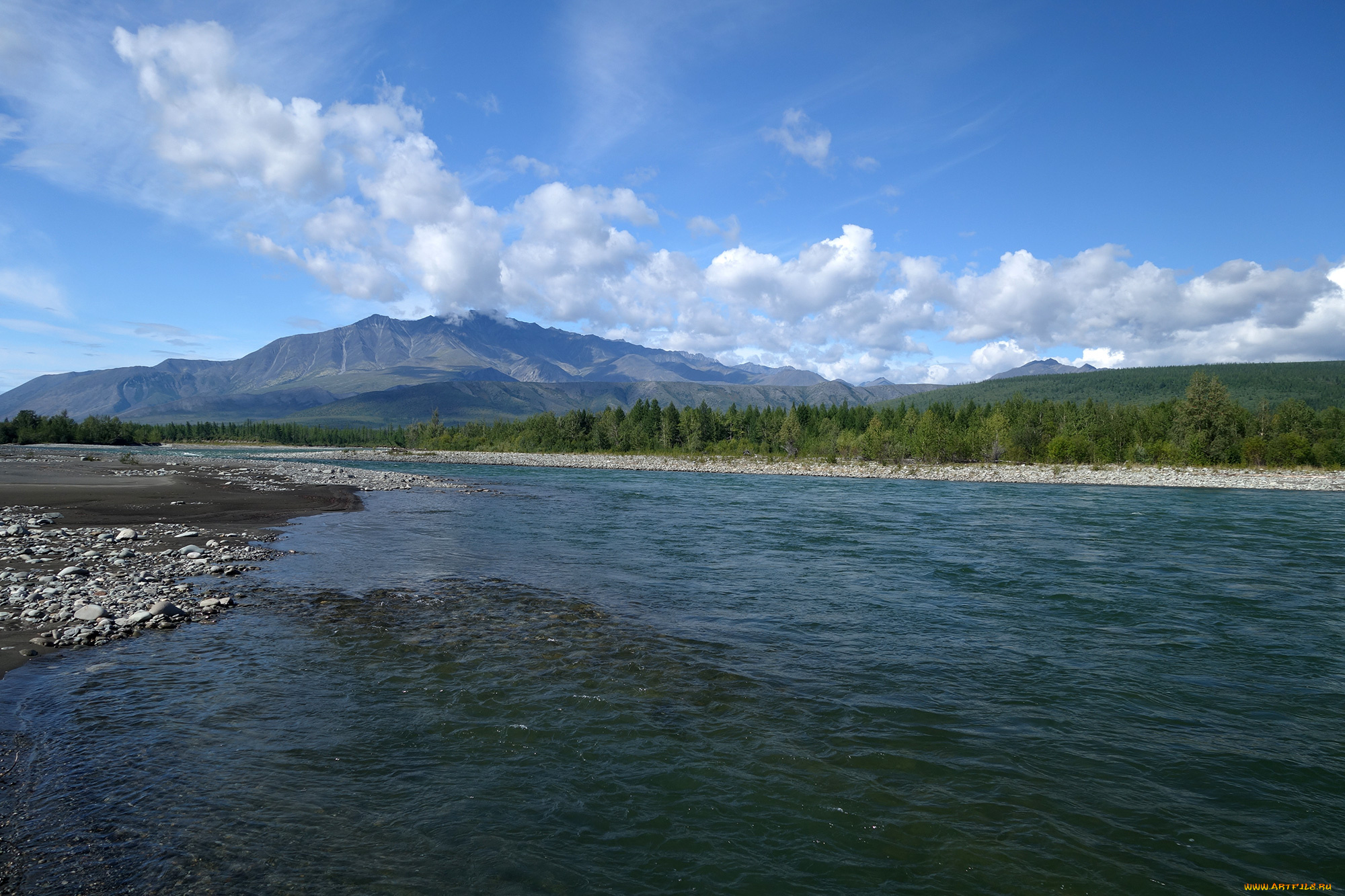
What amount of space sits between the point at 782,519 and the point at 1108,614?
2111 cm

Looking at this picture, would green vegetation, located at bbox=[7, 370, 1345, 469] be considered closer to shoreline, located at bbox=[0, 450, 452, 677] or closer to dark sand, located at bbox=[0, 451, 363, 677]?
dark sand, located at bbox=[0, 451, 363, 677]

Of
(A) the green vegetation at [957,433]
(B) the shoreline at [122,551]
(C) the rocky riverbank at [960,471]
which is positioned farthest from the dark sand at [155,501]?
(A) the green vegetation at [957,433]

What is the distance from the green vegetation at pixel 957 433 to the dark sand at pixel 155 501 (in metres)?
102

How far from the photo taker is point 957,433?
402ft

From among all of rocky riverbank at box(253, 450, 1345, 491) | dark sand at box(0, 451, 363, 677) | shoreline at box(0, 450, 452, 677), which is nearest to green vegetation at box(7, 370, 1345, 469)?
rocky riverbank at box(253, 450, 1345, 491)

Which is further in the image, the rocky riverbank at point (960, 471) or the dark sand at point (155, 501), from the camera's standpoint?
the rocky riverbank at point (960, 471)

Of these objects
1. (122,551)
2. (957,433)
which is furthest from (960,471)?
(122,551)

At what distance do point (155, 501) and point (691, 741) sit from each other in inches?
1573

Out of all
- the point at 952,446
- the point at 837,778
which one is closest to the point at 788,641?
the point at 837,778

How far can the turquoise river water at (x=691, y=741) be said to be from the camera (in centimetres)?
635

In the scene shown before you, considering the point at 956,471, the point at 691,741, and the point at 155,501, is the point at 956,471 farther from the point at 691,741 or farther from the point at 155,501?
the point at 691,741

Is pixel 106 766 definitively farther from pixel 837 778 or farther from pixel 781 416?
pixel 781 416

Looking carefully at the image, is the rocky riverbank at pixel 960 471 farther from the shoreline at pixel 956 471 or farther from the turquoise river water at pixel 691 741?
the turquoise river water at pixel 691 741

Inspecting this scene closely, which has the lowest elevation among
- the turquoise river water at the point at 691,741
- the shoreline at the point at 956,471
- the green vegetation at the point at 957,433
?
the turquoise river water at the point at 691,741
